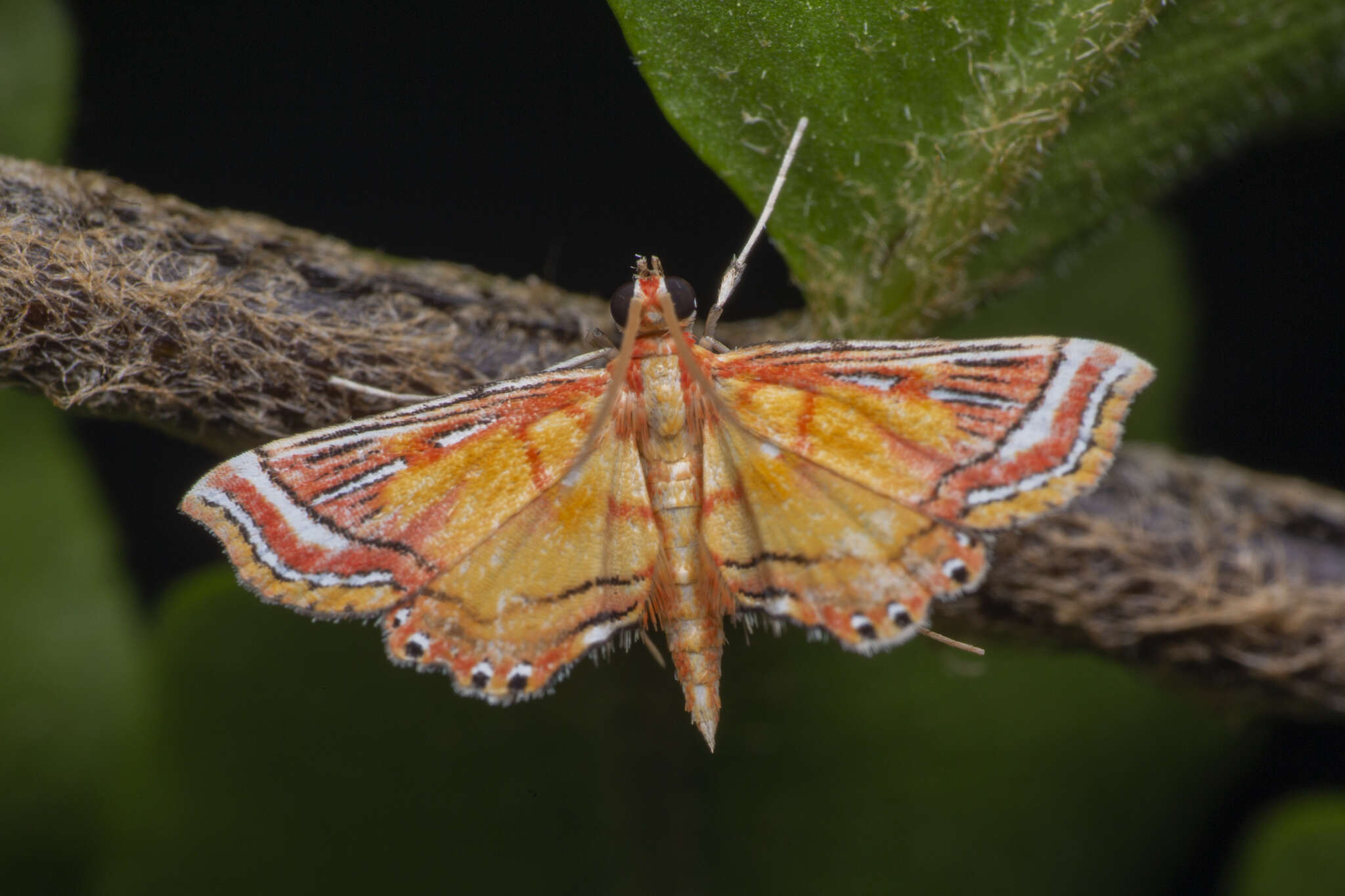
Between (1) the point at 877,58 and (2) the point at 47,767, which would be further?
(2) the point at 47,767

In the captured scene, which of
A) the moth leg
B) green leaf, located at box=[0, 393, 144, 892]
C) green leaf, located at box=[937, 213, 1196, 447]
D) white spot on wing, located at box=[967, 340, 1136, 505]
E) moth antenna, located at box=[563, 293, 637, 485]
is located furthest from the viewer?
green leaf, located at box=[937, 213, 1196, 447]

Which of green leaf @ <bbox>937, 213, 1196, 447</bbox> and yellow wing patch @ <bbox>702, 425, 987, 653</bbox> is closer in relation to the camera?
yellow wing patch @ <bbox>702, 425, 987, 653</bbox>

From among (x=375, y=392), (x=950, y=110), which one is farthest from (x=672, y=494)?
(x=950, y=110)

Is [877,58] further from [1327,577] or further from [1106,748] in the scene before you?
[1106,748]

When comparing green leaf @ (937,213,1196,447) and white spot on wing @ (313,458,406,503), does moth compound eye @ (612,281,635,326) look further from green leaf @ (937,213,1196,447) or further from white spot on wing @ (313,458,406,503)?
green leaf @ (937,213,1196,447)

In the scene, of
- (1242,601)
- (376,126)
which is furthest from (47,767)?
(1242,601)

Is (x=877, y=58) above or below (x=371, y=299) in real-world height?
above

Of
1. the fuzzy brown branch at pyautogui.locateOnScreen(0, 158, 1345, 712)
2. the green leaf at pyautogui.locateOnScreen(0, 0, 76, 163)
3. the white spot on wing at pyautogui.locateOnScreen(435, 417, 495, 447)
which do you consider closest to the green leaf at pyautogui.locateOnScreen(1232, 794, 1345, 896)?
the fuzzy brown branch at pyautogui.locateOnScreen(0, 158, 1345, 712)

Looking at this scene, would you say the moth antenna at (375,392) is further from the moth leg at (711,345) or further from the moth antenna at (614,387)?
the moth leg at (711,345)
